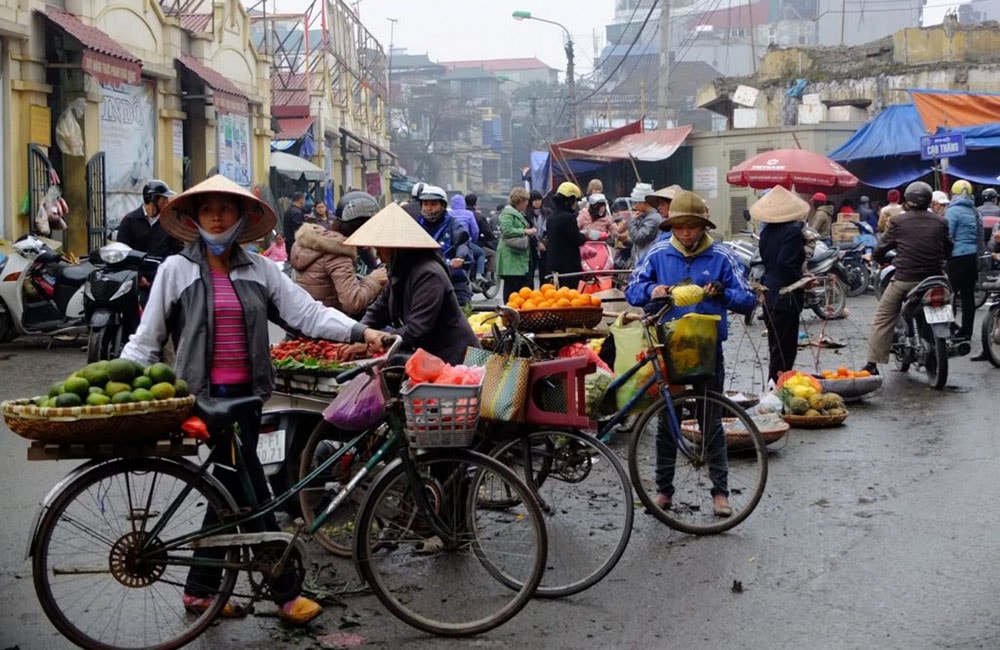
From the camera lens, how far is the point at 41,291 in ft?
44.2

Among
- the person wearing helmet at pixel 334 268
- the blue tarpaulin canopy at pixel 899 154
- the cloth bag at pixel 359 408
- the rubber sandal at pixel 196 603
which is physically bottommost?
the rubber sandal at pixel 196 603

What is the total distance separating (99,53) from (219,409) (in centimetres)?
1487

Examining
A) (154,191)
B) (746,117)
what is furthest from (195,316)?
(746,117)

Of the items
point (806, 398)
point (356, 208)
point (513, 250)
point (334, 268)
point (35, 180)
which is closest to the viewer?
point (334, 268)

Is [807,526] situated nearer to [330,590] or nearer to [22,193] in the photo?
[330,590]

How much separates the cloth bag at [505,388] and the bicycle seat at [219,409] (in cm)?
116

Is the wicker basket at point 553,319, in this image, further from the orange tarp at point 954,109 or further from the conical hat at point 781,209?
the orange tarp at point 954,109

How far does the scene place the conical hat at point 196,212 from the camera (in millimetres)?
4969

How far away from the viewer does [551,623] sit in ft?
16.7

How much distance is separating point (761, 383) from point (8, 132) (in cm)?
1123

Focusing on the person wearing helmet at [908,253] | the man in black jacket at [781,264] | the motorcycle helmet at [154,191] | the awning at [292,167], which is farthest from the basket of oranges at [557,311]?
the awning at [292,167]

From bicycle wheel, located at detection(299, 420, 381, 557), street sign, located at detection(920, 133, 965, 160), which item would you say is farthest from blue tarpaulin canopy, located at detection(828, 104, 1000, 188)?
bicycle wheel, located at detection(299, 420, 381, 557)

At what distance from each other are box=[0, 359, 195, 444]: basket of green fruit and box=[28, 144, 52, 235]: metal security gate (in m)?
13.8

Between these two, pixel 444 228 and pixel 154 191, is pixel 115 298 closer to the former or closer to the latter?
pixel 154 191
